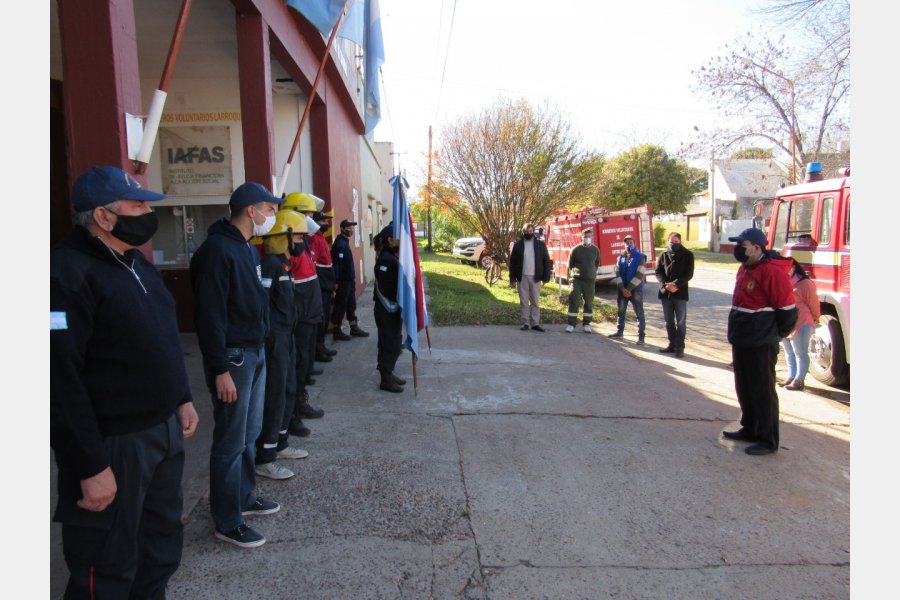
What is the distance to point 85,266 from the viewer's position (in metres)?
2.01

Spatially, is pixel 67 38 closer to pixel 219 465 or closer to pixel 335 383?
pixel 219 465

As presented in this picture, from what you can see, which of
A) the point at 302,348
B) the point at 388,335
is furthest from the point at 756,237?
the point at 302,348

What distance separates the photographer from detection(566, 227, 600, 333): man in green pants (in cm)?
1018

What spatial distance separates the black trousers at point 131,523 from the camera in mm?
2037

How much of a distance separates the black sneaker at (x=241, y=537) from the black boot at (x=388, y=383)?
308 cm

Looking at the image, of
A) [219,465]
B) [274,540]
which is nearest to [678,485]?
[274,540]

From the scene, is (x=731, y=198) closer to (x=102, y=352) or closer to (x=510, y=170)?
(x=510, y=170)

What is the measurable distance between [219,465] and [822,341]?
7.33 metres

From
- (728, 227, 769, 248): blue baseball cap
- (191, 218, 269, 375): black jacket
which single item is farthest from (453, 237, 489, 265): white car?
(191, 218, 269, 375): black jacket

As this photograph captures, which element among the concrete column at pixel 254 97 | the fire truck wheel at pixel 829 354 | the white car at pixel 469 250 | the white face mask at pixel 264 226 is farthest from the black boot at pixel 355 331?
the white car at pixel 469 250

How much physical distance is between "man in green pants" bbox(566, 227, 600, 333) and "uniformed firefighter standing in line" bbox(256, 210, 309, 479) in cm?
700

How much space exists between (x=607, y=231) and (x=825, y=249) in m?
9.55

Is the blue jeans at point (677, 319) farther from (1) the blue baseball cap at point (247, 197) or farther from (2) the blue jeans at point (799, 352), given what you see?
(1) the blue baseball cap at point (247, 197)

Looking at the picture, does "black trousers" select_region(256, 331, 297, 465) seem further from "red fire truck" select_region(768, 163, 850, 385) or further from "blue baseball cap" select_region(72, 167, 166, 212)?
"red fire truck" select_region(768, 163, 850, 385)
